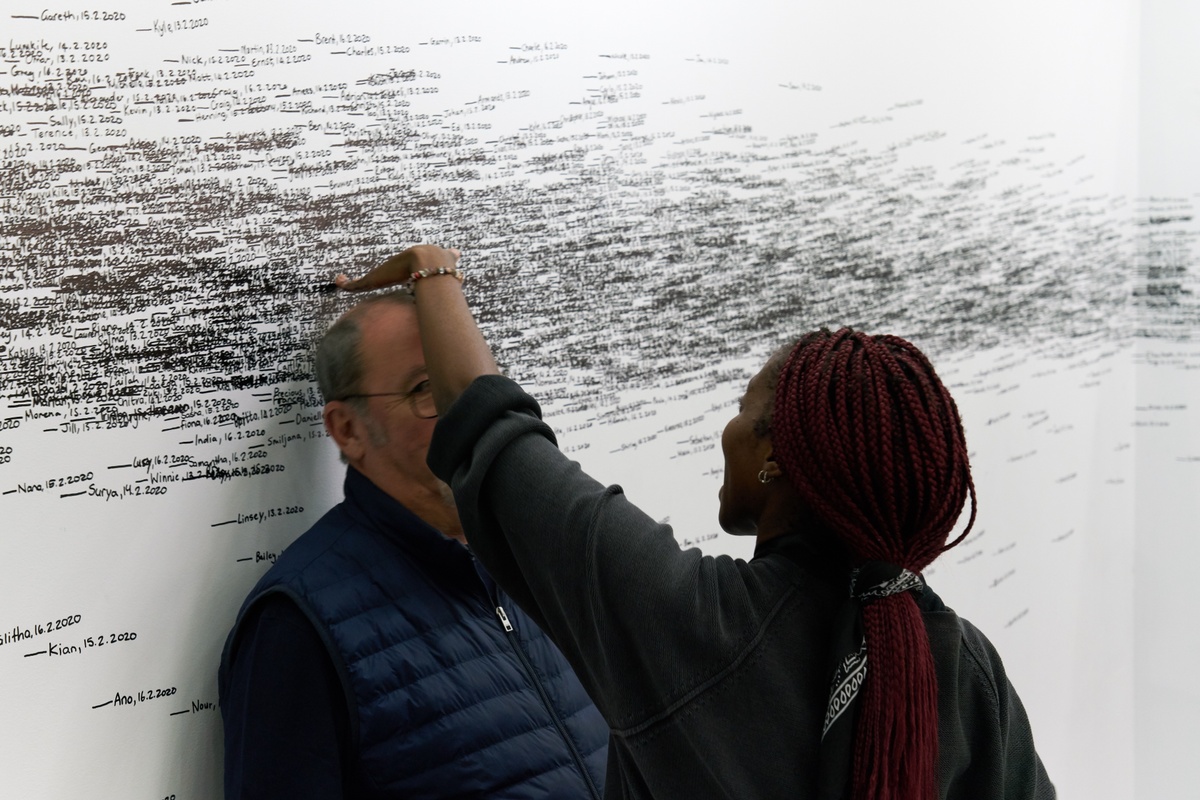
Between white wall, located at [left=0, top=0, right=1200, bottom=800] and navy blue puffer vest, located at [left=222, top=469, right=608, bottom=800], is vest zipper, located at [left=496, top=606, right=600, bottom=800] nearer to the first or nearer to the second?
navy blue puffer vest, located at [left=222, top=469, right=608, bottom=800]

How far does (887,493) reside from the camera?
3.43 ft

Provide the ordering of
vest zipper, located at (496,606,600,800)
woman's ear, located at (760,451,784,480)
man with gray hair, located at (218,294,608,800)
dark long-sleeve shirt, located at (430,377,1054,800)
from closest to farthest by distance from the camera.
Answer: dark long-sleeve shirt, located at (430,377,1054,800), woman's ear, located at (760,451,784,480), man with gray hair, located at (218,294,608,800), vest zipper, located at (496,606,600,800)

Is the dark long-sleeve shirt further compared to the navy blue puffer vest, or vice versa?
the navy blue puffer vest

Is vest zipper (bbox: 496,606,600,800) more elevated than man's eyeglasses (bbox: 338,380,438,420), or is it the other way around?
man's eyeglasses (bbox: 338,380,438,420)

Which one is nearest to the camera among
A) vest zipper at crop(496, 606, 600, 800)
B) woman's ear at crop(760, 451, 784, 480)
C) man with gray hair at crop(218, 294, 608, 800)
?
woman's ear at crop(760, 451, 784, 480)

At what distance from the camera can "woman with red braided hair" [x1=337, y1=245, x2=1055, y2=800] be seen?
104cm

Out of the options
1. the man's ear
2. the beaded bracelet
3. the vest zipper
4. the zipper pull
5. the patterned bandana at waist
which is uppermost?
the beaded bracelet

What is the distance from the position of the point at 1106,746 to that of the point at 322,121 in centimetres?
283

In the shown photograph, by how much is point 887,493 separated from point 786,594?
0.14m

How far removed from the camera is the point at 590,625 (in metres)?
1.06

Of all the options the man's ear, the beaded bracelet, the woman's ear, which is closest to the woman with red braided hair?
the woman's ear

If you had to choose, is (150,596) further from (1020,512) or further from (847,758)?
(1020,512)

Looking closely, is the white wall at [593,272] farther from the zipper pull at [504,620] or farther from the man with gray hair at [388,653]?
the zipper pull at [504,620]

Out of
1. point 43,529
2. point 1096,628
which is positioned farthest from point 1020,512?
point 43,529
